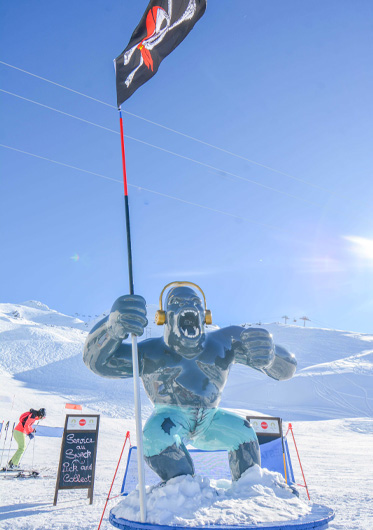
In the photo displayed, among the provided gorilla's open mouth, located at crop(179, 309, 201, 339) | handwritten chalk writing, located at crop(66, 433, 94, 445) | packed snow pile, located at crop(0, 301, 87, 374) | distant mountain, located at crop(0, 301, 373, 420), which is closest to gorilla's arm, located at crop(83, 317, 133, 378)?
gorilla's open mouth, located at crop(179, 309, 201, 339)

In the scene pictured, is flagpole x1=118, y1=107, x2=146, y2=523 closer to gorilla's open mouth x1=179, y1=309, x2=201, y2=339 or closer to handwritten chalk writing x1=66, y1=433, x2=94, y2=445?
gorilla's open mouth x1=179, y1=309, x2=201, y2=339

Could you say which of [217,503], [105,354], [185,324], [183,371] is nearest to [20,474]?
[105,354]

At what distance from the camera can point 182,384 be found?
324 cm

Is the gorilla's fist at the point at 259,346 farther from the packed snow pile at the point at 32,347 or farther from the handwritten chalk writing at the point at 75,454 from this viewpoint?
the packed snow pile at the point at 32,347

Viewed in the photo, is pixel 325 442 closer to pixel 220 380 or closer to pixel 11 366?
pixel 220 380

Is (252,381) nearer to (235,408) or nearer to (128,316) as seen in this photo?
(235,408)

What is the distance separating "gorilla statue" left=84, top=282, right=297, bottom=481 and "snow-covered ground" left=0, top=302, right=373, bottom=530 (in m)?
1.95

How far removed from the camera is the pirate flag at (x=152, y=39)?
358cm

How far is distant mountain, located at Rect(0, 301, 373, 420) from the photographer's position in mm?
24047

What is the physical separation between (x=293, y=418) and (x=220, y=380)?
20.6 metres

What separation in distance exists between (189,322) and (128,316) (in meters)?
0.73

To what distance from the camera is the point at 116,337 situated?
9.56 ft

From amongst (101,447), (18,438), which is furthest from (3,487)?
(101,447)

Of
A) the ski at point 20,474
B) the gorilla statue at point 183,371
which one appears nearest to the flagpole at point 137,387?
the gorilla statue at point 183,371
